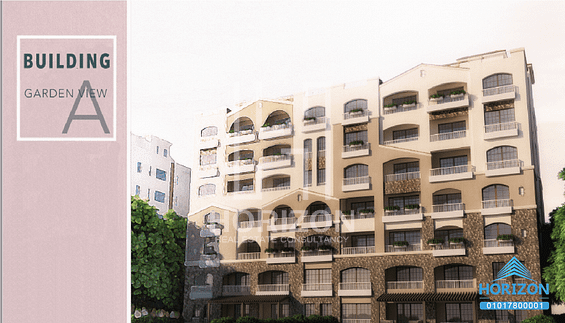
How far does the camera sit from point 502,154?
20.7 metres

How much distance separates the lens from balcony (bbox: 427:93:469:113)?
843 inches

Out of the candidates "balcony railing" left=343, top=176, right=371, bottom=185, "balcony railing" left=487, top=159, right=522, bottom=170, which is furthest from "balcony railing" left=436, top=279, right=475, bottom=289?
"balcony railing" left=343, top=176, right=371, bottom=185

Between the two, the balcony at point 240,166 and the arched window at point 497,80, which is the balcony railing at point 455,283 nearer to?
the arched window at point 497,80

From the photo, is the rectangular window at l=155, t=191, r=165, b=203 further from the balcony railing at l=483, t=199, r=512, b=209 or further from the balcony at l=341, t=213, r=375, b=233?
the balcony railing at l=483, t=199, r=512, b=209

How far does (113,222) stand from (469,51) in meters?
19.3

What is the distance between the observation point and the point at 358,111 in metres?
23.5

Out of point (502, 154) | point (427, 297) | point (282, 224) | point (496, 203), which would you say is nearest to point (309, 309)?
point (282, 224)

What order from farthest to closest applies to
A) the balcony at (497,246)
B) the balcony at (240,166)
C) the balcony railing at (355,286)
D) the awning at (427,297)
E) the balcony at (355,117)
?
the balcony at (240,166)
the balcony at (355,117)
the balcony railing at (355,286)
the awning at (427,297)
the balcony at (497,246)

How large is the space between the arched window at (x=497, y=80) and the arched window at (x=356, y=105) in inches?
197

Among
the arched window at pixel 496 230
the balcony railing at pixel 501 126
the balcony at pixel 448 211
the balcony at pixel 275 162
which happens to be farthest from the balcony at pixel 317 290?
the balcony railing at pixel 501 126

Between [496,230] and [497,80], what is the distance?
Answer: 585 cm

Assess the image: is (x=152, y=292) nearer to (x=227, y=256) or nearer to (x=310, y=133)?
(x=227, y=256)

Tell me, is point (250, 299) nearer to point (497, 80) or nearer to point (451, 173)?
point (451, 173)

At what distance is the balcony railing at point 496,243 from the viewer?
64.5ft
